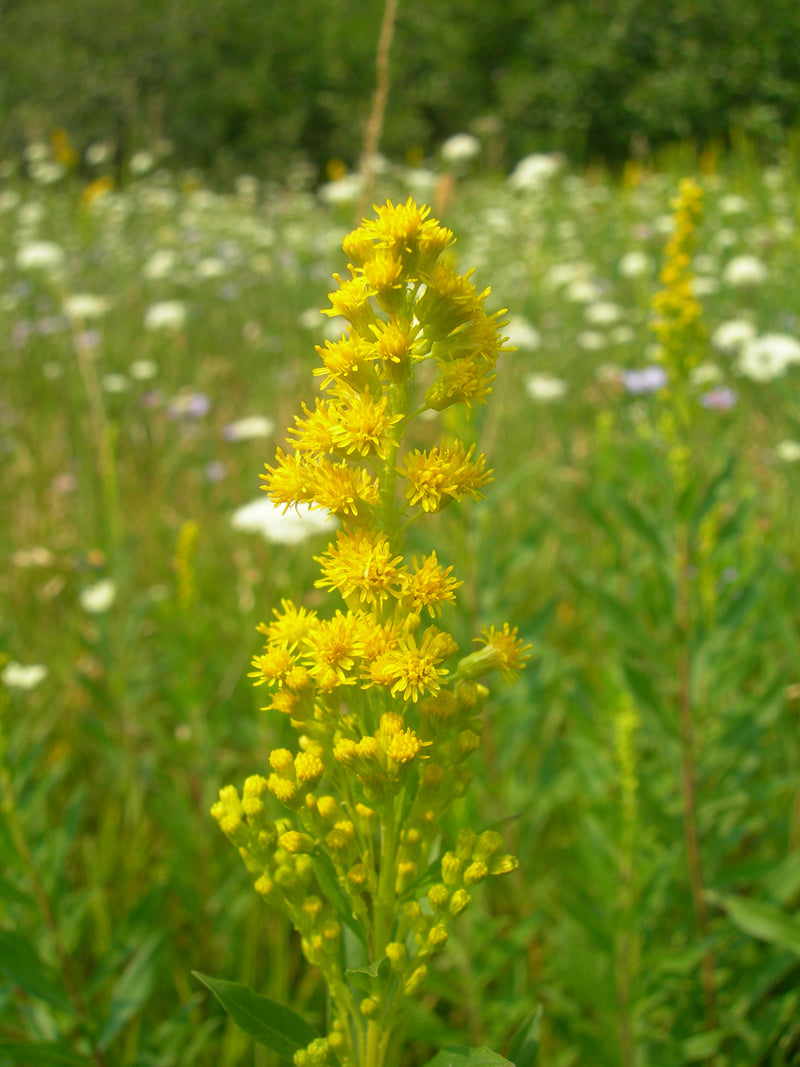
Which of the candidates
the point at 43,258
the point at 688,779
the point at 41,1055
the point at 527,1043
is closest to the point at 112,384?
the point at 43,258


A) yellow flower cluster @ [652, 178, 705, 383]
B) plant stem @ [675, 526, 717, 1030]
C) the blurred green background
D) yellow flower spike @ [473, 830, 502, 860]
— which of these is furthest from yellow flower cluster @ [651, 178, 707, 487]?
the blurred green background

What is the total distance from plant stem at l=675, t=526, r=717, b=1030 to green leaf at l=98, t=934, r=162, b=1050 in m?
1.01

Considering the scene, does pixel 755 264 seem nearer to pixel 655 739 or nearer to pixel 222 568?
pixel 222 568

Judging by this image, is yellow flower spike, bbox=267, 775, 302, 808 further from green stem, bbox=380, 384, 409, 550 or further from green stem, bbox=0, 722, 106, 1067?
green stem, bbox=0, 722, 106, 1067

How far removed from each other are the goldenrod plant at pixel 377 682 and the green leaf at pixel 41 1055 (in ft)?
1.36

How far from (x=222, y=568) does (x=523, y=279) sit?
3184 mm

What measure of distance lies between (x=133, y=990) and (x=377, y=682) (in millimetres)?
999

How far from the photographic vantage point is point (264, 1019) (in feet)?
2.57

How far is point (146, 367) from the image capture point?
4.86m

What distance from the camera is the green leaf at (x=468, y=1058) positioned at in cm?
67

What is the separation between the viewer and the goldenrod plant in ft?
2.59

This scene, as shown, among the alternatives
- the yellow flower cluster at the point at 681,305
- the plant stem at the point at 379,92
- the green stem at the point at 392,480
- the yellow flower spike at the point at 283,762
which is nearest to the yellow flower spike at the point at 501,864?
the yellow flower spike at the point at 283,762

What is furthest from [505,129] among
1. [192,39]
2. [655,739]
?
[655,739]

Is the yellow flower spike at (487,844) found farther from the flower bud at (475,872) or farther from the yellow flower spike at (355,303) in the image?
the yellow flower spike at (355,303)
